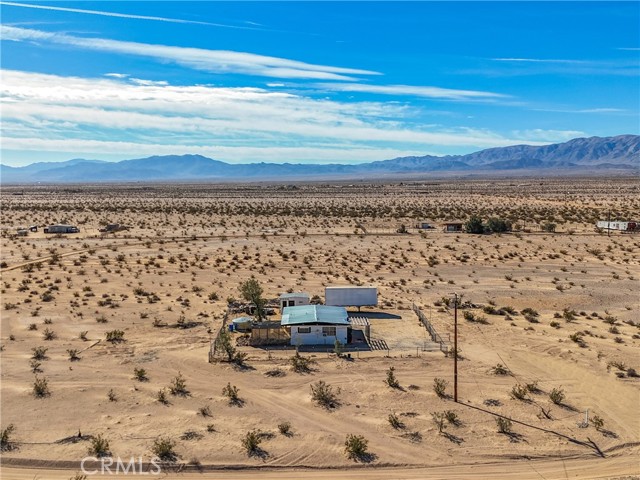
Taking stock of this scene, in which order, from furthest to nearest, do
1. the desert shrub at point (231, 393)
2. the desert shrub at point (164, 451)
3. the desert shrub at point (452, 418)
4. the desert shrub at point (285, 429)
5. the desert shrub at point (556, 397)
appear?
the desert shrub at point (231, 393) < the desert shrub at point (556, 397) < the desert shrub at point (452, 418) < the desert shrub at point (285, 429) < the desert shrub at point (164, 451)

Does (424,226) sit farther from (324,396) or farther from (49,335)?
(324,396)

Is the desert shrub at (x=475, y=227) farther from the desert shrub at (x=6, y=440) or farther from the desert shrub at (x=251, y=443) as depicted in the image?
the desert shrub at (x=6, y=440)

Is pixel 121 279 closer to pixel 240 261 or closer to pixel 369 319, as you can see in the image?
pixel 240 261

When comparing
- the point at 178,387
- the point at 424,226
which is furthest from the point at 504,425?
the point at 424,226

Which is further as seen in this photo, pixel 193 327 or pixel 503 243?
pixel 503 243

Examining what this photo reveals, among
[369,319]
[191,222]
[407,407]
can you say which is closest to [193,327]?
[369,319]
